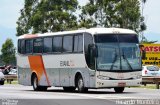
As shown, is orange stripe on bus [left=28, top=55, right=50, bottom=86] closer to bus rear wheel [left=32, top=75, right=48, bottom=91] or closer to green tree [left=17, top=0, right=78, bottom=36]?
bus rear wheel [left=32, top=75, right=48, bottom=91]

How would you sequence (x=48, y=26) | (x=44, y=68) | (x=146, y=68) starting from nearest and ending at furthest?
(x=44, y=68)
(x=146, y=68)
(x=48, y=26)

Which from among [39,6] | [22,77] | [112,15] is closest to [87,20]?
[112,15]

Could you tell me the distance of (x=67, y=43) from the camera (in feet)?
112

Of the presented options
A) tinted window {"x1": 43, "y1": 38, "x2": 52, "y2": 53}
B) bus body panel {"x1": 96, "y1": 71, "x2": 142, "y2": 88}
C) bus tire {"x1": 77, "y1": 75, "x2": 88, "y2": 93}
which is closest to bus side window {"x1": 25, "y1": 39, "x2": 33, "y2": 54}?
tinted window {"x1": 43, "y1": 38, "x2": 52, "y2": 53}

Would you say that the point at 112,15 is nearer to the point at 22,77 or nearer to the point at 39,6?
the point at 39,6

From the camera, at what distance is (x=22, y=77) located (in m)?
39.9

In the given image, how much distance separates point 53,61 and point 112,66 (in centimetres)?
522

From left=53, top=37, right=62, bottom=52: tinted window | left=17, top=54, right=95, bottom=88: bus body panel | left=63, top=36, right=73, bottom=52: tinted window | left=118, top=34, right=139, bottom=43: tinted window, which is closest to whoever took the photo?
left=118, top=34, right=139, bottom=43: tinted window

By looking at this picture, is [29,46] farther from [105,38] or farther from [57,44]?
[105,38]

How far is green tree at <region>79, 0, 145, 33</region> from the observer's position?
86.4 meters

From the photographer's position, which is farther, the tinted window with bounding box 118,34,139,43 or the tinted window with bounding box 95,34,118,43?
the tinted window with bounding box 118,34,139,43

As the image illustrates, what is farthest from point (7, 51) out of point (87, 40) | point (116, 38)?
point (116, 38)

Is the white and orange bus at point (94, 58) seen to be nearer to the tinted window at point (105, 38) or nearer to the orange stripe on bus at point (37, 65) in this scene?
the tinted window at point (105, 38)

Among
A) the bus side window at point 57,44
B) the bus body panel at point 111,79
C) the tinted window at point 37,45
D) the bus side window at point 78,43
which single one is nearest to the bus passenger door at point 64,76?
the bus side window at point 57,44
